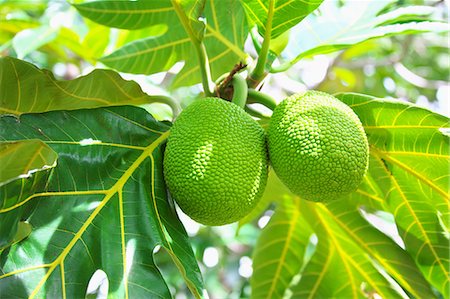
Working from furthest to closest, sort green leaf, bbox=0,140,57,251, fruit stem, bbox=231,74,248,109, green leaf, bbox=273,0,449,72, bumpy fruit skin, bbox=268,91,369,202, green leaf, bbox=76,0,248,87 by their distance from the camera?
green leaf, bbox=76,0,248,87 < green leaf, bbox=273,0,449,72 < fruit stem, bbox=231,74,248,109 < bumpy fruit skin, bbox=268,91,369,202 < green leaf, bbox=0,140,57,251

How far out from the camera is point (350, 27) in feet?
5.18

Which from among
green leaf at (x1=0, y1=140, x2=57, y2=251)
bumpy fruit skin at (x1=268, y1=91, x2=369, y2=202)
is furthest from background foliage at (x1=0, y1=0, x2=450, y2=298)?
bumpy fruit skin at (x1=268, y1=91, x2=369, y2=202)

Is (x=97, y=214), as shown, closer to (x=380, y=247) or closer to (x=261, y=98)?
(x=261, y=98)

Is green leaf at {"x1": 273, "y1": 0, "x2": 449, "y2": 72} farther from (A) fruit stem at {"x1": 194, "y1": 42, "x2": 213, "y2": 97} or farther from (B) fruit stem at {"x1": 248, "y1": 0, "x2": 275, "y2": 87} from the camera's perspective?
(A) fruit stem at {"x1": 194, "y1": 42, "x2": 213, "y2": 97}

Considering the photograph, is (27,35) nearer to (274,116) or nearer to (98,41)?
(98,41)

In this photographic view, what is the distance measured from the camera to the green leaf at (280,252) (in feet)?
5.69

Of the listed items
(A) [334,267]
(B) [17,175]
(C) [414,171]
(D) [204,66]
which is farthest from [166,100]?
(A) [334,267]

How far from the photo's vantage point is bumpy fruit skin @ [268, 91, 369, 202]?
1.08m

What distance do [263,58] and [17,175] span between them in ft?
1.85

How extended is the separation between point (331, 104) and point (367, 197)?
1.59 feet

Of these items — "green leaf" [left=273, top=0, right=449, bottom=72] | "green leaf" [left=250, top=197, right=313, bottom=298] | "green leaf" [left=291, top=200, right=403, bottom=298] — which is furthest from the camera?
"green leaf" [left=250, top=197, right=313, bottom=298]

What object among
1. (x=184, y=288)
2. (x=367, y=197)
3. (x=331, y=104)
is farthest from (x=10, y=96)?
(x=184, y=288)

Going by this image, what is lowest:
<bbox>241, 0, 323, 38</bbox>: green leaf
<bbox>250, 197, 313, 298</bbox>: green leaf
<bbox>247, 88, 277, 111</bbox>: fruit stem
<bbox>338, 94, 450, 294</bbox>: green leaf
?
<bbox>250, 197, 313, 298</bbox>: green leaf

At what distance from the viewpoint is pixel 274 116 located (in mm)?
1183
